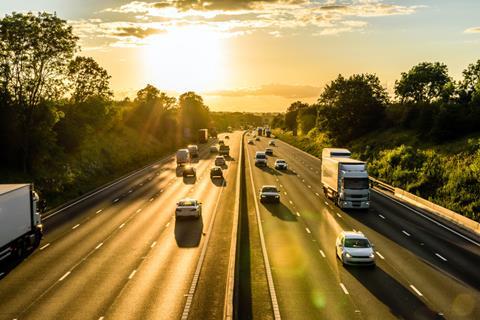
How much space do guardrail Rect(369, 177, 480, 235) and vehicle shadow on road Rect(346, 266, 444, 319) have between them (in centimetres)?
1432

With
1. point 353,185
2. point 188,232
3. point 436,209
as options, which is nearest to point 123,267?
point 188,232

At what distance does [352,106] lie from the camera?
103 meters

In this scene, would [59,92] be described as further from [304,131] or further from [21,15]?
[304,131]

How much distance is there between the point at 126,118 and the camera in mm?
124688

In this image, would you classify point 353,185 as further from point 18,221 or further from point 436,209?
point 18,221

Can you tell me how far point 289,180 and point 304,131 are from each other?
11625cm

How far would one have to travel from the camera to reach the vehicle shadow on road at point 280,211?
39.9 m

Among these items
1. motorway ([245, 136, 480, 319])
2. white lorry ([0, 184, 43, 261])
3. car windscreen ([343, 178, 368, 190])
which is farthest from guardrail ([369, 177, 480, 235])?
white lorry ([0, 184, 43, 261])

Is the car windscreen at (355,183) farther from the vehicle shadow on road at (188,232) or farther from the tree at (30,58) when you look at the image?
the tree at (30,58)

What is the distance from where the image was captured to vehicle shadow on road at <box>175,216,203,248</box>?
31.4 metres

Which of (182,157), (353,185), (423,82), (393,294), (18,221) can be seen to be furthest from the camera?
(423,82)

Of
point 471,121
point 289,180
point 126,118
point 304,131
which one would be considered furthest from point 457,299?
point 304,131

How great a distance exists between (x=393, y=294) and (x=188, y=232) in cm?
1618

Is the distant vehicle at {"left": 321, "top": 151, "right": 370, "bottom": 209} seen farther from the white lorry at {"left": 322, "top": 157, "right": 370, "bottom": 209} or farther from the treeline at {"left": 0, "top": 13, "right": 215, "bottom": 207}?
the treeline at {"left": 0, "top": 13, "right": 215, "bottom": 207}
